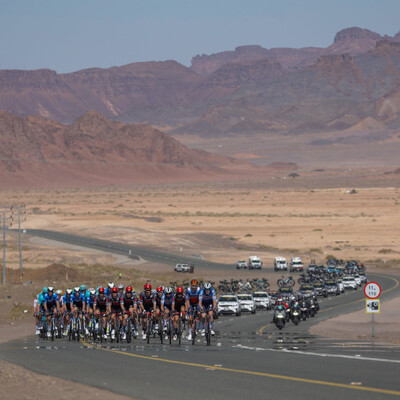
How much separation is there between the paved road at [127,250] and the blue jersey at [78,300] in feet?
172

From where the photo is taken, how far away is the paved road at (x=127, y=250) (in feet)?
289

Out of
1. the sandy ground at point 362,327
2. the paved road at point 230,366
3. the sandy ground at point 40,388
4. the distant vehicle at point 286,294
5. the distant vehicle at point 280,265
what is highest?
the distant vehicle at point 280,265

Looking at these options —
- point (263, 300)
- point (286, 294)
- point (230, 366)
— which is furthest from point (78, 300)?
point (286, 294)

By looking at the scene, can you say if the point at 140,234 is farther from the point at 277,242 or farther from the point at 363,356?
the point at 363,356

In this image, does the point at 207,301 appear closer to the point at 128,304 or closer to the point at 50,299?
the point at 128,304

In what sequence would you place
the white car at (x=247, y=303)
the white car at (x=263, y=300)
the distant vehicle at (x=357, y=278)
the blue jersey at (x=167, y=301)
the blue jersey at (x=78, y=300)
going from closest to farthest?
1. the blue jersey at (x=167, y=301)
2. the blue jersey at (x=78, y=300)
3. the white car at (x=247, y=303)
4. the white car at (x=263, y=300)
5. the distant vehicle at (x=357, y=278)

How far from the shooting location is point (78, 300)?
3070 centimetres

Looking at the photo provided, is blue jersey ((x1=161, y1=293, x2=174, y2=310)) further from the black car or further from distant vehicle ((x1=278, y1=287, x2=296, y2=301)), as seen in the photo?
the black car

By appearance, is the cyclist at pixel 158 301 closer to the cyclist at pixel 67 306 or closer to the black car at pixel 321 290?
the cyclist at pixel 67 306

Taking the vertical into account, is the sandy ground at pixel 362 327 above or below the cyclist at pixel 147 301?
below

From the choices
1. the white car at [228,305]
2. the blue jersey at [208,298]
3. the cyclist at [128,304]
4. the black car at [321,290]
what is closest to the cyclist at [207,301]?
the blue jersey at [208,298]

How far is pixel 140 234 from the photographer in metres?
115

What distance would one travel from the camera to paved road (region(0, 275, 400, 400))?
1847 cm

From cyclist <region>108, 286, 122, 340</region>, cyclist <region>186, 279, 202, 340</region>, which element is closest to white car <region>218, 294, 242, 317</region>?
cyclist <region>108, 286, 122, 340</region>
